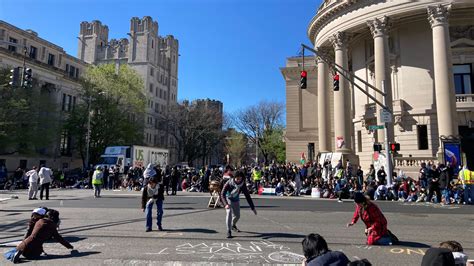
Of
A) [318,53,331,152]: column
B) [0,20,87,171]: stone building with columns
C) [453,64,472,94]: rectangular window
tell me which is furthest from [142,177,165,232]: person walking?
[0,20,87,171]: stone building with columns

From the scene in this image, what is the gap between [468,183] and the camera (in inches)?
722

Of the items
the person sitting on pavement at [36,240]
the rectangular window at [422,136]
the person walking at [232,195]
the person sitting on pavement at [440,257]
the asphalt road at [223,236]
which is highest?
the rectangular window at [422,136]

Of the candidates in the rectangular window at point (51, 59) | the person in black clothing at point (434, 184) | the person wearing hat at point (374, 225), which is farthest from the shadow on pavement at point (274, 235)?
the rectangular window at point (51, 59)

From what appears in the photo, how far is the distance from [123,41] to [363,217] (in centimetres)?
9231

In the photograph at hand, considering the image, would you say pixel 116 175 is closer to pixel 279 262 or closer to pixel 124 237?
pixel 124 237

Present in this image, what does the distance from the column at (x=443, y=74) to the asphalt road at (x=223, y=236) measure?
15.2 m

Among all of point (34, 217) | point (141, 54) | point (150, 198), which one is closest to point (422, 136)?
point (150, 198)

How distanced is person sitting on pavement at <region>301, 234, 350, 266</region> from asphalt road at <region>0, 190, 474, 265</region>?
8.34 ft

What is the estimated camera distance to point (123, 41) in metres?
91.1

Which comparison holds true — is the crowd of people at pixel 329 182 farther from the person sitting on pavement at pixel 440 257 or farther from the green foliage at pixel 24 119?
the green foliage at pixel 24 119

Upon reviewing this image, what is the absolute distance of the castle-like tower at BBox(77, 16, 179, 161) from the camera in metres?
87.1

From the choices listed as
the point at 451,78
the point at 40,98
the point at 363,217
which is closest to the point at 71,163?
the point at 40,98

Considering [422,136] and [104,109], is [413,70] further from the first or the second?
[104,109]

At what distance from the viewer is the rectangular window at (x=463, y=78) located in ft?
102
